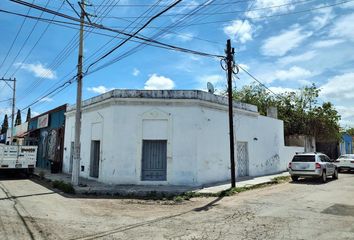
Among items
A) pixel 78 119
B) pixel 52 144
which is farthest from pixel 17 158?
pixel 78 119

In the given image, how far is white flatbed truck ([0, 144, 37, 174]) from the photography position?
1997cm

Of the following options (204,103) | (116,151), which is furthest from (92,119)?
(204,103)

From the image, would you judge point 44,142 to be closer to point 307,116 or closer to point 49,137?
point 49,137

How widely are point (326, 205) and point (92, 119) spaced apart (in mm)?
13400

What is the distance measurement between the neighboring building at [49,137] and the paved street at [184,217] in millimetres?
11840

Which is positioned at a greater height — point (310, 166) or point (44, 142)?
point (44, 142)

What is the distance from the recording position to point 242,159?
19.7 m

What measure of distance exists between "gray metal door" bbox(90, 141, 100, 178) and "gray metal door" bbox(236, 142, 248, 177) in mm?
8599

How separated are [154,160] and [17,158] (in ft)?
34.8

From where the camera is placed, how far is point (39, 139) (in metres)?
31.9

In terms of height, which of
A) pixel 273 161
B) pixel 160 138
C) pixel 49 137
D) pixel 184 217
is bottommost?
pixel 184 217

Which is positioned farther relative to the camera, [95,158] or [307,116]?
[307,116]

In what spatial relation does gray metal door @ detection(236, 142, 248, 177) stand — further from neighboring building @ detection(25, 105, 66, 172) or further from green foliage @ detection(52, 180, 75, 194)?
neighboring building @ detection(25, 105, 66, 172)

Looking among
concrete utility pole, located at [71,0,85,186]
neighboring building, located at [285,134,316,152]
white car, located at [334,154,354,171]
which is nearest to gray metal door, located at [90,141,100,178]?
concrete utility pole, located at [71,0,85,186]
